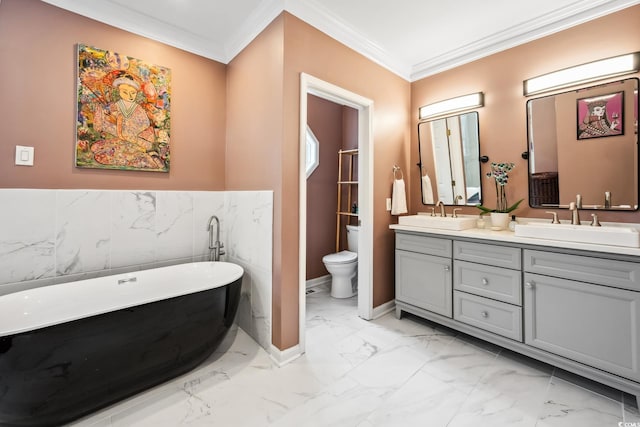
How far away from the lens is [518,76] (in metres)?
2.35

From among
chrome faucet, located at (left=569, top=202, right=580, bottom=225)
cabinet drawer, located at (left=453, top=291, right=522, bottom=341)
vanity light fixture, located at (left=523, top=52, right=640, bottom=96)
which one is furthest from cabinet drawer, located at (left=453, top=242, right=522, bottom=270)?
vanity light fixture, located at (left=523, top=52, right=640, bottom=96)

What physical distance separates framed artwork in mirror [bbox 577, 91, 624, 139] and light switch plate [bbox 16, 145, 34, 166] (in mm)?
3880

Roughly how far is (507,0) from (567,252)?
1.81 m

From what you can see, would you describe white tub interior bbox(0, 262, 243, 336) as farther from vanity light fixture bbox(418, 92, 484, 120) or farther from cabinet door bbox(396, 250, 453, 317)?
vanity light fixture bbox(418, 92, 484, 120)

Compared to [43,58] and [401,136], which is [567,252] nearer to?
→ [401,136]

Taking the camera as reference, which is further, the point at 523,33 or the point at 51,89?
the point at 523,33

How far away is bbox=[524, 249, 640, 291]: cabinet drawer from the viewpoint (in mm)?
1516

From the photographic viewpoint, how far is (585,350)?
5.42 ft

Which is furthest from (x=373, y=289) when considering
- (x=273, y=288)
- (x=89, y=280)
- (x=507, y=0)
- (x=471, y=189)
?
(x=507, y=0)

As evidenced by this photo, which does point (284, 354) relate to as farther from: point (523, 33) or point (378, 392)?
point (523, 33)

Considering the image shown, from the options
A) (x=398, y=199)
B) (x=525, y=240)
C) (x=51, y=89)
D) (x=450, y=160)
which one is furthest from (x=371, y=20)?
(x=51, y=89)

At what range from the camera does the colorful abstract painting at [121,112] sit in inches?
79.5

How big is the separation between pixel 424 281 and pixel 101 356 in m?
2.31

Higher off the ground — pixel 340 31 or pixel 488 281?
pixel 340 31
